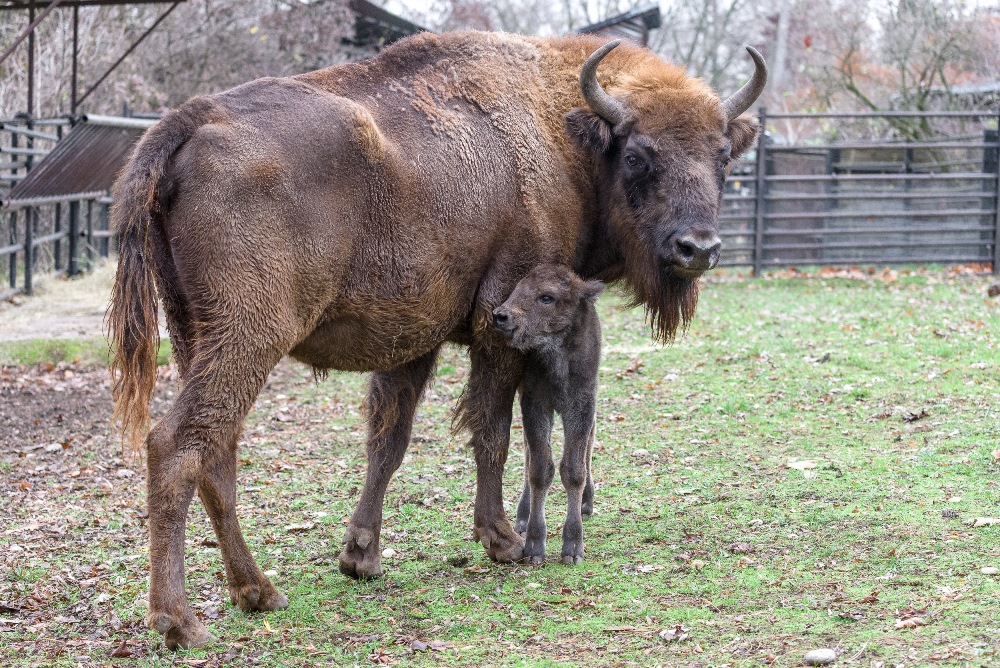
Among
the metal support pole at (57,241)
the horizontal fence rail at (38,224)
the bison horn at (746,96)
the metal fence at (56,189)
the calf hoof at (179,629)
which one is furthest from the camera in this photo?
the metal support pole at (57,241)

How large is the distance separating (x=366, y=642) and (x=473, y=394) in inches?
60.9

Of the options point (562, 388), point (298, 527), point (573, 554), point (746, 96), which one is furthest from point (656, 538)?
point (746, 96)

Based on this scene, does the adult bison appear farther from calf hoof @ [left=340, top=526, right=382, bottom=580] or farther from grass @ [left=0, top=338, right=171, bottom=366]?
grass @ [left=0, top=338, right=171, bottom=366]

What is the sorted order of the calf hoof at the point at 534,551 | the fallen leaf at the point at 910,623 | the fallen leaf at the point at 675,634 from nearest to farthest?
the fallen leaf at the point at 910,623
the fallen leaf at the point at 675,634
the calf hoof at the point at 534,551

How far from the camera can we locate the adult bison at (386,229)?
15.6ft

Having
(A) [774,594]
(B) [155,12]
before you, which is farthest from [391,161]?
(B) [155,12]

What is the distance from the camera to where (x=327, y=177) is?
16.5 ft

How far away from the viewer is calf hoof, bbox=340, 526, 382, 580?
18.7 feet

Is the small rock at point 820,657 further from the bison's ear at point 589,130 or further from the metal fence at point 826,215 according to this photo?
the metal fence at point 826,215

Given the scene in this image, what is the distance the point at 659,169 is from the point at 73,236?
11.6 metres

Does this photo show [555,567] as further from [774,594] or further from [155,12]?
[155,12]

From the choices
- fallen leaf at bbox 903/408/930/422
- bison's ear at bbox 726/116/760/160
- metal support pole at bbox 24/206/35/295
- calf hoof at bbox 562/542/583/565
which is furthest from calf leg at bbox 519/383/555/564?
metal support pole at bbox 24/206/35/295

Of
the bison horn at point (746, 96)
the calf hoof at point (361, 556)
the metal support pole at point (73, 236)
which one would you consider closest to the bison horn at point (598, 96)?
the bison horn at point (746, 96)

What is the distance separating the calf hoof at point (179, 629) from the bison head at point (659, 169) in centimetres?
285
